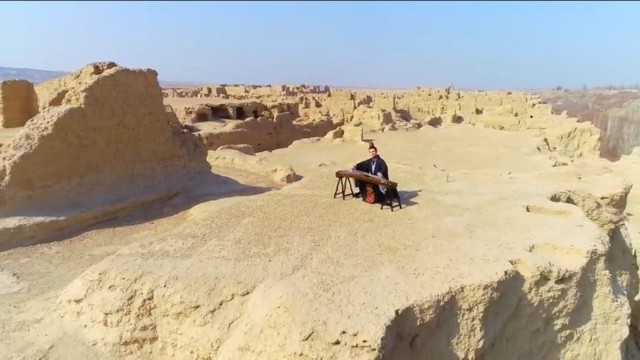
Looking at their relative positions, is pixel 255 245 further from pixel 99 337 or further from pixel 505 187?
pixel 505 187

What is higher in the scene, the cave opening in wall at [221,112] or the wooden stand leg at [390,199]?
the wooden stand leg at [390,199]

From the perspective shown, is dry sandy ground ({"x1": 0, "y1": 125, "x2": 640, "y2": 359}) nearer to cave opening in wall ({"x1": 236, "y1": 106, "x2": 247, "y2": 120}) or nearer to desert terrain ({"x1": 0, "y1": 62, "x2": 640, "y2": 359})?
desert terrain ({"x1": 0, "y1": 62, "x2": 640, "y2": 359})

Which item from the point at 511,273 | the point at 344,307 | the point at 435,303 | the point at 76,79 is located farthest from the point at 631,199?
the point at 76,79

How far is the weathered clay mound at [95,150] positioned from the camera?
806 cm

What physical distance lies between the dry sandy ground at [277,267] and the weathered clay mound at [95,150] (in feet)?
2.87

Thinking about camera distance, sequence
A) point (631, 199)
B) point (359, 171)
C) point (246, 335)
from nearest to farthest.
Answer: point (246, 335), point (359, 171), point (631, 199)

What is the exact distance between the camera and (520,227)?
6918 mm

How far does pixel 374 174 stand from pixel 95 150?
5.08 m

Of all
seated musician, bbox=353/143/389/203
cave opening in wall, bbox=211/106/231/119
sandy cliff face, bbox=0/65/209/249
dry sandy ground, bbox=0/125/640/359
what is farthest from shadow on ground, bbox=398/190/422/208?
cave opening in wall, bbox=211/106/231/119

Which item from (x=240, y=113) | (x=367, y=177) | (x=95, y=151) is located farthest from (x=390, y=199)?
(x=240, y=113)

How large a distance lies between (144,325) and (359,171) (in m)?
4.38

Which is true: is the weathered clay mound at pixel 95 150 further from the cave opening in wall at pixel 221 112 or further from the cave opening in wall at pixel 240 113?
the cave opening in wall at pixel 240 113

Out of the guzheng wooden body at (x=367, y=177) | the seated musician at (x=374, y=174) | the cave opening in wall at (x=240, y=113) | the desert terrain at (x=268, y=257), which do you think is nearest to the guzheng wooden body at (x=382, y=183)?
the guzheng wooden body at (x=367, y=177)

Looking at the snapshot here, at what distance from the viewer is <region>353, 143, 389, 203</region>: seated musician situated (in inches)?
Result: 321
